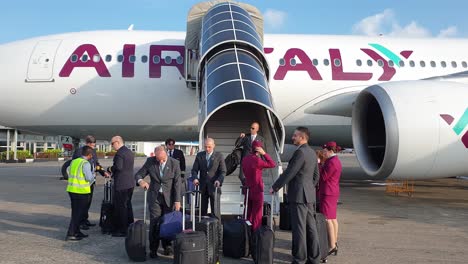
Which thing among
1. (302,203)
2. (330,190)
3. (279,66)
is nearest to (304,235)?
(302,203)

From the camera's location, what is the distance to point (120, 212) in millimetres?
6891

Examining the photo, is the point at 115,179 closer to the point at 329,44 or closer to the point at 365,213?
the point at 365,213

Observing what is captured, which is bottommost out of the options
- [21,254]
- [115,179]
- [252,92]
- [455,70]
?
[21,254]

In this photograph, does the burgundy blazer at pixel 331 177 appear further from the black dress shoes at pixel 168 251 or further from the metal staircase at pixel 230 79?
the black dress shoes at pixel 168 251

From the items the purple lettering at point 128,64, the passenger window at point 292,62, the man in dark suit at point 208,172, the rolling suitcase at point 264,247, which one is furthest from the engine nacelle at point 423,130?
the purple lettering at point 128,64

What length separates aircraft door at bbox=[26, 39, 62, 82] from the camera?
11.6m

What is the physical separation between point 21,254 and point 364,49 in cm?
1029

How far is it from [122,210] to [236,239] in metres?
2.18

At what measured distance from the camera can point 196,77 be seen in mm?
10812

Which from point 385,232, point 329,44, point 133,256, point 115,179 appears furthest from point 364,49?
point 133,256

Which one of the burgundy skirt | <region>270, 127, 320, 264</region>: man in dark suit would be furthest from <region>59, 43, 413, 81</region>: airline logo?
<region>270, 127, 320, 264</region>: man in dark suit

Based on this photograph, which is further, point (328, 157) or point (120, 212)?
point (120, 212)

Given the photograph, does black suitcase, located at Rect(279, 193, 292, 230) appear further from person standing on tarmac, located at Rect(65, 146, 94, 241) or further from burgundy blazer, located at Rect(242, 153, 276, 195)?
person standing on tarmac, located at Rect(65, 146, 94, 241)

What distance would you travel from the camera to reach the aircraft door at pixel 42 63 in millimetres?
11586
